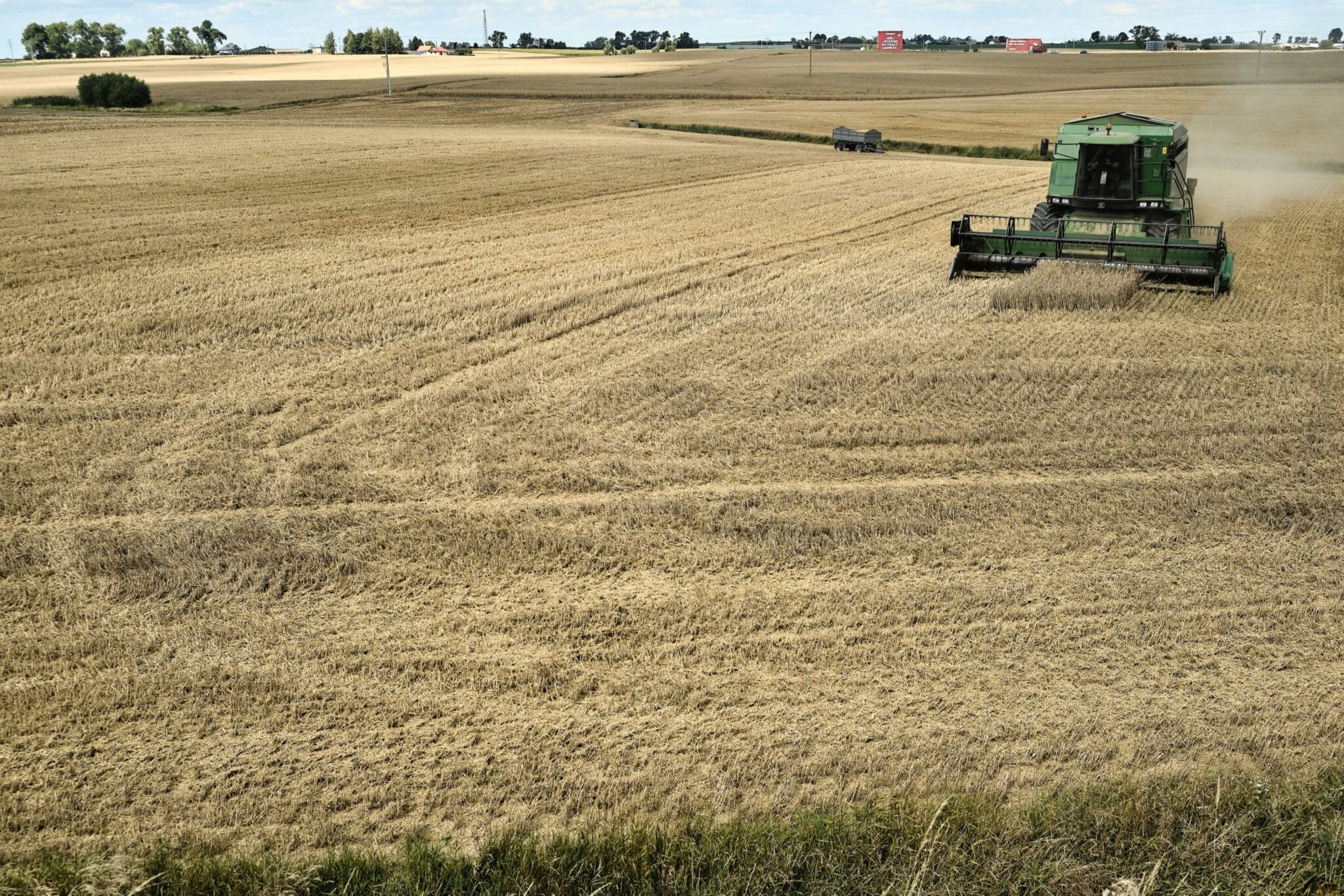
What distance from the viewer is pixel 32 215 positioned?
1888 centimetres

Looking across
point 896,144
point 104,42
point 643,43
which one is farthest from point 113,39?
point 896,144

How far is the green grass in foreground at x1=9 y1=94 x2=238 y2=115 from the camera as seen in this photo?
4719cm

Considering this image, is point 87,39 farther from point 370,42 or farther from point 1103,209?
point 1103,209

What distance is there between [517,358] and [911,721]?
710 cm

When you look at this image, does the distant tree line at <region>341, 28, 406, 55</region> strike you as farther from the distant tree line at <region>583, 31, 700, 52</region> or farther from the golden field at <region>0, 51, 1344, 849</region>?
the golden field at <region>0, 51, 1344, 849</region>

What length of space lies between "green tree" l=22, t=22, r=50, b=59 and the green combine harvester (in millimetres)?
138128

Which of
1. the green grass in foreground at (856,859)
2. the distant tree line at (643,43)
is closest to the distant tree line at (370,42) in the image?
the distant tree line at (643,43)

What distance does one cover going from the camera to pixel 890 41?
116m

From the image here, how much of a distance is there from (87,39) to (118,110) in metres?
98.5

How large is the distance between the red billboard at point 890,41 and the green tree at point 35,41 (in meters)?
92.0

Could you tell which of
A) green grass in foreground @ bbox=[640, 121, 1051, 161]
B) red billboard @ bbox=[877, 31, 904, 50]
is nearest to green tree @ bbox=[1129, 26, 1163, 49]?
red billboard @ bbox=[877, 31, 904, 50]

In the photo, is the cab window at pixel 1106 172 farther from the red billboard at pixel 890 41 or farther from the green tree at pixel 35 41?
the green tree at pixel 35 41

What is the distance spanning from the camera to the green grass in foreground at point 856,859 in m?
4.40

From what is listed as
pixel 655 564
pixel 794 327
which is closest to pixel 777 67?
pixel 794 327
